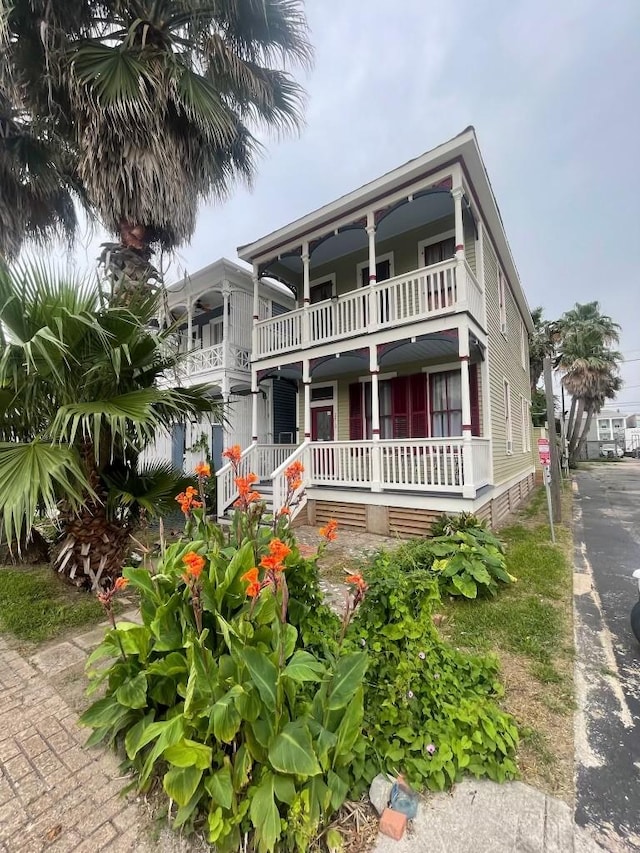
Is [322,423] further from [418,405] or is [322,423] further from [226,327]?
[226,327]

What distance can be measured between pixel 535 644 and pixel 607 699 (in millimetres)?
683

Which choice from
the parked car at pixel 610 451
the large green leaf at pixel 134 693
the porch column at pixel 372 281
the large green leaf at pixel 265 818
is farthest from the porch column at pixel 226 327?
the parked car at pixel 610 451

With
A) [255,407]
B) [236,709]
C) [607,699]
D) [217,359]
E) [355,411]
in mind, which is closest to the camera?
[236,709]

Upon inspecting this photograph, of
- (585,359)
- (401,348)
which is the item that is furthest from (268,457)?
(585,359)

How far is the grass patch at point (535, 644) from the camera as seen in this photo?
85.2 inches

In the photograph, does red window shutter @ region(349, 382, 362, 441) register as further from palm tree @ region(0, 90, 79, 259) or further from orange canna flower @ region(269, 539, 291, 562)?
orange canna flower @ region(269, 539, 291, 562)

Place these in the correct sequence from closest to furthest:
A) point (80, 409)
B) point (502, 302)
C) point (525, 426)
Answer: point (80, 409), point (502, 302), point (525, 426)

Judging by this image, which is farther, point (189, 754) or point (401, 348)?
point (401, 348)

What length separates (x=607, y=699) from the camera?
269 cm

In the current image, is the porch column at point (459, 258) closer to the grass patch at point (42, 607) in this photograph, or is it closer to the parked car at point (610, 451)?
the grass patch at point (42, 607)

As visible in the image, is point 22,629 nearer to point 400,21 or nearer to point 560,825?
point 560,825

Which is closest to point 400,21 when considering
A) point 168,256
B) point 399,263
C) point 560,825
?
point 399,263

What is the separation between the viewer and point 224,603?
2.14m

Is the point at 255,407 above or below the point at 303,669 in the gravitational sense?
above
